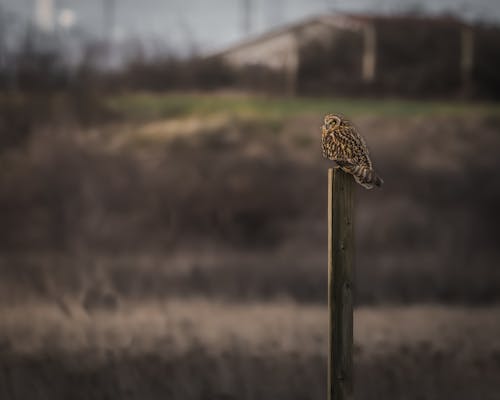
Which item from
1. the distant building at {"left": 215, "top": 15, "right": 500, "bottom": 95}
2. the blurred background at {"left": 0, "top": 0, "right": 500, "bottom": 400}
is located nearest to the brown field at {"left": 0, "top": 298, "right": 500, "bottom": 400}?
the blurred background at {"left": 0, "top": 0, "right": 500, "bottom": 400}

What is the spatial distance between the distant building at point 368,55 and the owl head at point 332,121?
17596mm

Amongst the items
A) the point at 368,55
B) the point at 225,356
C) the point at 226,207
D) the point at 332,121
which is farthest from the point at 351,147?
the point at 368,55

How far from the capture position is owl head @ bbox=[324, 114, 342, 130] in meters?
4.55

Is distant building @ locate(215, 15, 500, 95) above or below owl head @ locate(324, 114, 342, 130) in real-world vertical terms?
above

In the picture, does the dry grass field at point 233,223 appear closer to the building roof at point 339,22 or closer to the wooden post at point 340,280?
the building roof at point 339,22

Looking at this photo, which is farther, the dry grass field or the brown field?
the dry grass field

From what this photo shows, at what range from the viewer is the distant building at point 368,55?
22.1 metres

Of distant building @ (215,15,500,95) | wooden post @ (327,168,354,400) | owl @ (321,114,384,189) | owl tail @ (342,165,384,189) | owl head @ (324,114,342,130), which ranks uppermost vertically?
distant building @ (215,15,500,95)

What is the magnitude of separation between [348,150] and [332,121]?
0.91 feet

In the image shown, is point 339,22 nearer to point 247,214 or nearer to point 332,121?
point 247,214

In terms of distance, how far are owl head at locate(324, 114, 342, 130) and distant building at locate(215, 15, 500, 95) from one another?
17596 millimetres

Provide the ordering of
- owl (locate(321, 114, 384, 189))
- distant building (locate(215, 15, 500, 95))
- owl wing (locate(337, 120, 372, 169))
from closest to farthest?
owl (locate(321, 114, 384, 189)) < owl wing (locate(337, 120, 372, 169)) < distant building (locate(215, 15, 500, 95))

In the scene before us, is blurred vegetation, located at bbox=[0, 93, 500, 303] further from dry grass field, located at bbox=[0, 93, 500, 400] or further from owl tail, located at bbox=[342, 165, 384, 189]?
owl tail, located at bbox=[342, 165, 384, 189]

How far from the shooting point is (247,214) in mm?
17750
